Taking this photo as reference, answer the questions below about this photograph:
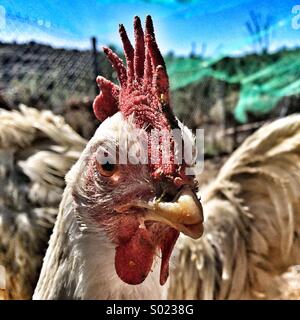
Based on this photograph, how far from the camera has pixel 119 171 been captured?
1.32 metres

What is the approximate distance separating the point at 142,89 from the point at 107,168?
23 centimetres

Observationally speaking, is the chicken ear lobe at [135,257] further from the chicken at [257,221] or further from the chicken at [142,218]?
the chicken at [257,221]

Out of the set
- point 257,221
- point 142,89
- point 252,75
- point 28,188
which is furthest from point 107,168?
point 252,75

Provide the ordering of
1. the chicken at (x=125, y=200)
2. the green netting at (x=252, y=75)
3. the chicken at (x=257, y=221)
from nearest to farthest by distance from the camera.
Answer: the chicken at (x=125, y=200) → the chicken at (x=257, y=221) → the green netting at (x=252, y=75)

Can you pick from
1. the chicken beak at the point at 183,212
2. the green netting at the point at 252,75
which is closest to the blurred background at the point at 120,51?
the green netting at the point at 252,75

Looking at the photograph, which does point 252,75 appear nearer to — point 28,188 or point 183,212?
point 28,188

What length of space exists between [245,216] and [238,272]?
0.64 feet

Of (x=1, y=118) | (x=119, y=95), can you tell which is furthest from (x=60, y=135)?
(x=119, y=95)

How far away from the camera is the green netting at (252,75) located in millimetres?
2537

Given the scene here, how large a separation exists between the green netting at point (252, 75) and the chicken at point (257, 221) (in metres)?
0.55

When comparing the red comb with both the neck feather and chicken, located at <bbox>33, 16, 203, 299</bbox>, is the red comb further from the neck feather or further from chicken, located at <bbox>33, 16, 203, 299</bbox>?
the neck feather

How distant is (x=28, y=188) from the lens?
1.83 metres

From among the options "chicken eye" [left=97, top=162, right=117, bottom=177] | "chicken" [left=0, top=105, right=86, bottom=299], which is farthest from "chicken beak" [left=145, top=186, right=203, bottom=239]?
"chicken" [left=0, top=105, right=86, bottom=299]

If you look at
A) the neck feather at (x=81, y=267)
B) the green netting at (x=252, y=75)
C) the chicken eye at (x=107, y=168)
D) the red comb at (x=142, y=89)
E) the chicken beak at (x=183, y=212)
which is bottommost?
the neck feather at (x=81, y=267)
